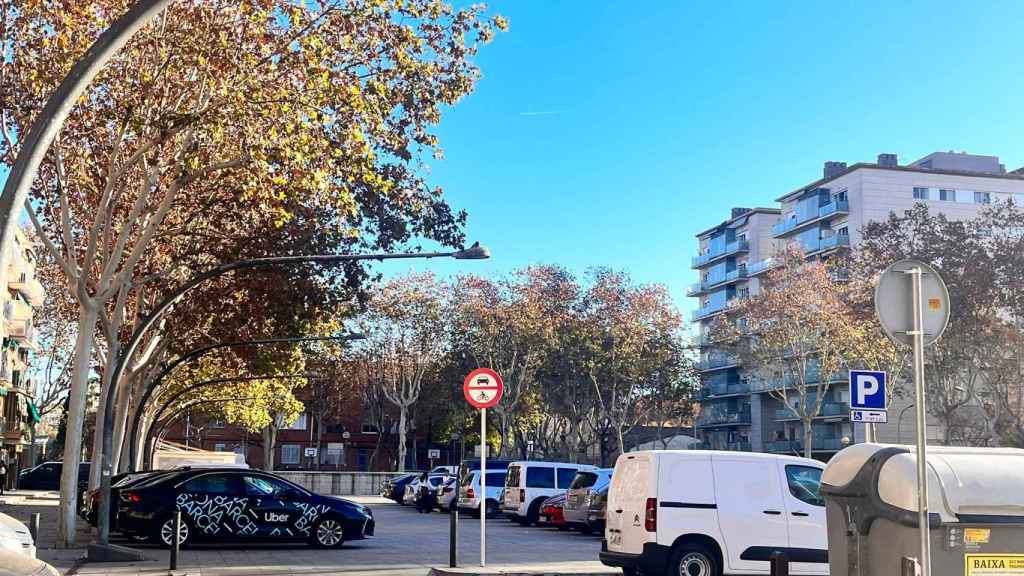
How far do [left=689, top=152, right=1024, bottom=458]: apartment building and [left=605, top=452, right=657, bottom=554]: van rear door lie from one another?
1962 inches

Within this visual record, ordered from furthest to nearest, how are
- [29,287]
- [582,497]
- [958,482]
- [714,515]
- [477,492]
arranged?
[29,287] < [477,492] < [582,497] < [714,515] < [958,482]

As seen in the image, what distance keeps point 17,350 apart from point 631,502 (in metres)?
61.4

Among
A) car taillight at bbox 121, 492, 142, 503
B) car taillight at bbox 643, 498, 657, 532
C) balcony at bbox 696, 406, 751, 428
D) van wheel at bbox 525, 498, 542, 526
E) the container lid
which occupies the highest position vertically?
balcony at bbox 696, 406, 751, 428

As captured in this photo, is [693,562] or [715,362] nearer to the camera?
[693,562]

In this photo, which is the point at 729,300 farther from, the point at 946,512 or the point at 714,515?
the point at 946,512

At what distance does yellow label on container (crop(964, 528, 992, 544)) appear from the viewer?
8.52 m

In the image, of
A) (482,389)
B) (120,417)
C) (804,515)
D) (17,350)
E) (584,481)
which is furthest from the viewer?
(17,350)

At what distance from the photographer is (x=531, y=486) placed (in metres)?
32.1

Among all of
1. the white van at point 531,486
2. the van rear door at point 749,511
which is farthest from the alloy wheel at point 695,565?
the white van at point 531,486

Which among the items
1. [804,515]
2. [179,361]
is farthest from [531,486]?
[804,515]

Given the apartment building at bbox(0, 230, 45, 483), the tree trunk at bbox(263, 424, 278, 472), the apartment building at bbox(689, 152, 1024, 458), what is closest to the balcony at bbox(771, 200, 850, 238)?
the apartment building at bbox(689, 152, 1024, 458)

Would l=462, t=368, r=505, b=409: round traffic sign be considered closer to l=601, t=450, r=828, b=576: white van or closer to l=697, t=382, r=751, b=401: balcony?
l=601, t=450, r=828, b=576: white van

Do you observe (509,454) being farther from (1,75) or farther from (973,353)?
(1,75)

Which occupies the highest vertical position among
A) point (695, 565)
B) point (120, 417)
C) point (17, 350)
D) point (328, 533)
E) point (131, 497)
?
point (17, 350)
